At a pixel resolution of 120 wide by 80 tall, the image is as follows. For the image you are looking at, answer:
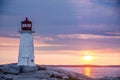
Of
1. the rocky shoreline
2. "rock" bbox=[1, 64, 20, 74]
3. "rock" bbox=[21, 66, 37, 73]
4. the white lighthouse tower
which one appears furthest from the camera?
the white lighthouse tower

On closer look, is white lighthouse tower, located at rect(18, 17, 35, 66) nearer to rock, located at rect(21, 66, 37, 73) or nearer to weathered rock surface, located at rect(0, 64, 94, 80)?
rock, located at rect(21, 66, 37, 73)

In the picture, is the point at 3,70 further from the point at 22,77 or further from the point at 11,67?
the point at 22,77

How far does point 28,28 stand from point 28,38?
1174 mm

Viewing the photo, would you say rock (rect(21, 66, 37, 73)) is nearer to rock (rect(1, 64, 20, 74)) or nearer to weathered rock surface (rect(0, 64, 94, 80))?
weathered rock surface (rect(0, 64, 94, 80))

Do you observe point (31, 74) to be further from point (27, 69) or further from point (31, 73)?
point (27, 69)

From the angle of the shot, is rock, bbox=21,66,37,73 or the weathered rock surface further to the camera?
rock, bbox=21,66,37,73

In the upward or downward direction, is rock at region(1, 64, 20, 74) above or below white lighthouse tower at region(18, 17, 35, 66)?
below

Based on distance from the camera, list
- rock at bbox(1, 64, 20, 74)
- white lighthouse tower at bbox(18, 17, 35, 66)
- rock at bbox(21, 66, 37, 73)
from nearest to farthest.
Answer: rock at bbox(1, 64, 20, 74) < rock at bbox(21, 66, 37, 73) < white lighthouse tower at bbox(18, 17, 35, 66)

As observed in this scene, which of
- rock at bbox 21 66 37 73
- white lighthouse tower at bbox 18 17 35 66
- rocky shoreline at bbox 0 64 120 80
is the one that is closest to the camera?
rocky shoreline at bbox 0 64 120 80

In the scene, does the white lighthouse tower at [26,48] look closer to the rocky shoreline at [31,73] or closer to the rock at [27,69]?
the rock at [27,69]

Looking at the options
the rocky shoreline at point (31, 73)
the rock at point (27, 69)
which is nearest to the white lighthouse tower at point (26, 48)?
the rock at point (27, 69)

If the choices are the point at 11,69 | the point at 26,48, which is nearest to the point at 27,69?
the point at 11,69

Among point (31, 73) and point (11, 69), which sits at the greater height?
point (11, 69)

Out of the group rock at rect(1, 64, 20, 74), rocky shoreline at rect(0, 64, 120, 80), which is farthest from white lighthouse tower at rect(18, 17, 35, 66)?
rock at rect(1, 64, 20, 74)
